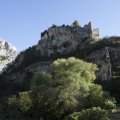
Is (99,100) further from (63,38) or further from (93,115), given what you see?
(63,38)

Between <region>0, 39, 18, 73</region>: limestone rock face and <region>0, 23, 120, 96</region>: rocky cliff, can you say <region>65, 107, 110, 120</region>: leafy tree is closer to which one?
<region>0, 23, 120, 96</region>: rocky cliff

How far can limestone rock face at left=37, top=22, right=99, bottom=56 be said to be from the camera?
5113 inches

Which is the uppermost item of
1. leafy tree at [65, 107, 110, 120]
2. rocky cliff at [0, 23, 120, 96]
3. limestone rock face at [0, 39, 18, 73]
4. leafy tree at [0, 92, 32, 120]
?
limestone rock face at [0, 39, 18, 73]

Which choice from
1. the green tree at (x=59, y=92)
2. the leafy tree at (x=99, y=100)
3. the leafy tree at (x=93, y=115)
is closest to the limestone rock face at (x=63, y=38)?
the green tree at (x=59, y=92)

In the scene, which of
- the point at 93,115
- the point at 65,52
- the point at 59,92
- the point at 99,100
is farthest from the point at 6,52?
the point at 93,115

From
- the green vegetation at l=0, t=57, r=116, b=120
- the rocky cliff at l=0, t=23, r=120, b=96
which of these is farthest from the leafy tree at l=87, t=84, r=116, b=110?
the rocky cliff at l=0, t=23, r=120, b=96

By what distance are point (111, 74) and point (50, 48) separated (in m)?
34.6

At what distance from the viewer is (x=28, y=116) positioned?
79125 millimetres

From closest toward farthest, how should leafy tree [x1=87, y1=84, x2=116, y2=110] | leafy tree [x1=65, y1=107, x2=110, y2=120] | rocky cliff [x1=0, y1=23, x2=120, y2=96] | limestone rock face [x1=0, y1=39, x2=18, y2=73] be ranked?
1. leafy tree [x1=65, y1=107, x2=110, y2=120]
2. leafy tree [x1=87, y1=84, x2=116, y2=110]
3. rocky cliff [x1=0, y1=23, x2=120, y2=96]
4. limestone rock face [x1=0, y1=39, x2=18, y2=73]

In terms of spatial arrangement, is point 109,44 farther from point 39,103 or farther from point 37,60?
point 39,103

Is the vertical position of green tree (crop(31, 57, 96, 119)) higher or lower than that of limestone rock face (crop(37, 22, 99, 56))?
lower

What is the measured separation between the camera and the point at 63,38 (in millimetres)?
134750

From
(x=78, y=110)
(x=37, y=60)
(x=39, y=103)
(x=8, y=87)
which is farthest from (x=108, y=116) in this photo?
(x=37, y=60)

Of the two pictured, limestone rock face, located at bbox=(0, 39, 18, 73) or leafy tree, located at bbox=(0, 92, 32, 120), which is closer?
leafy tree, located at bbox=(0, 92, 32, 120)
